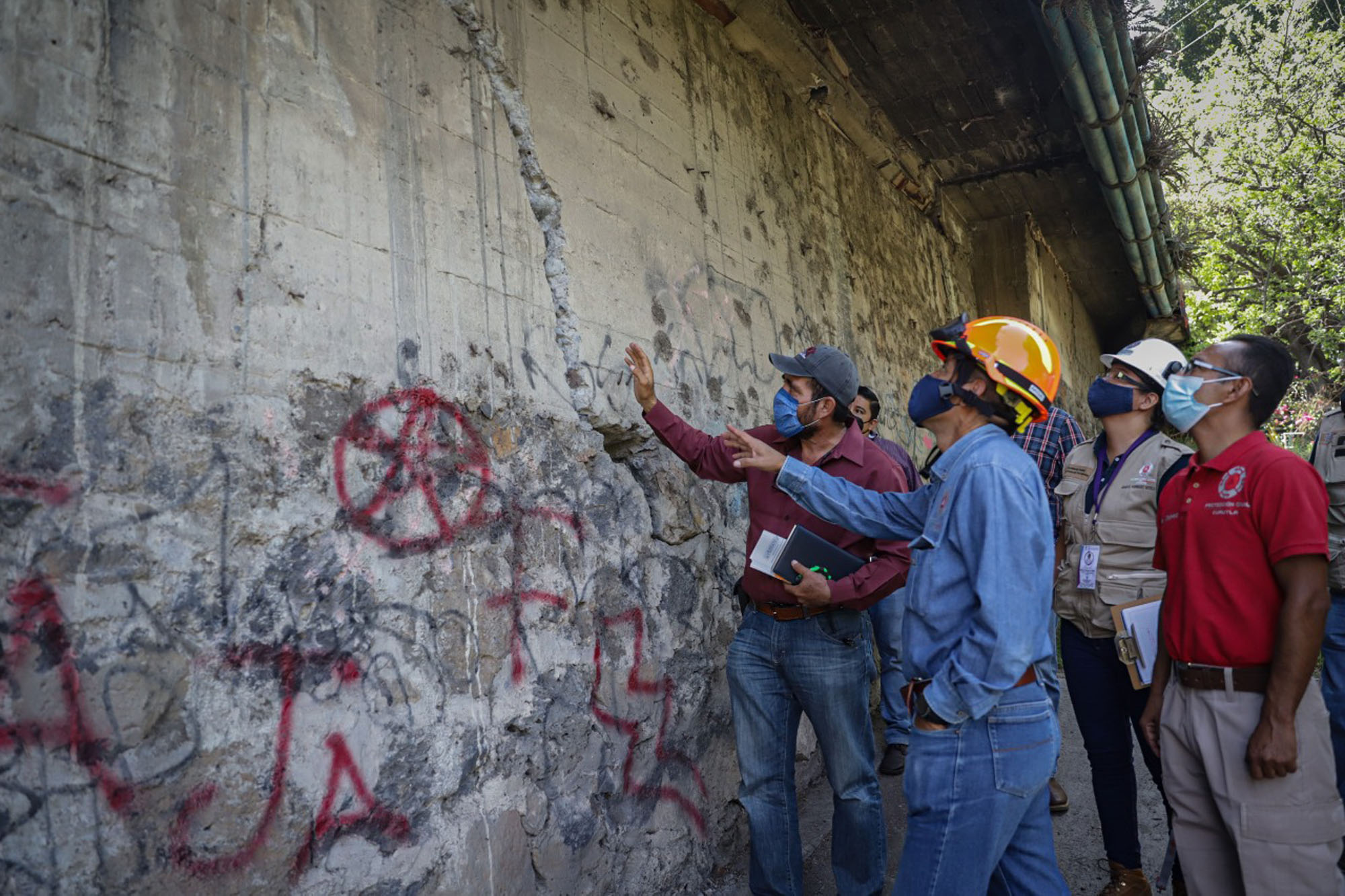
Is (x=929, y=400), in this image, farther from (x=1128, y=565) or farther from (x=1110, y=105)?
(x=1110, y=105)

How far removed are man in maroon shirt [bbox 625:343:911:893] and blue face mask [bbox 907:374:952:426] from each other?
0.70 metres

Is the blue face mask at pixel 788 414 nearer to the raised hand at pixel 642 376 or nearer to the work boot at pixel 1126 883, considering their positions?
the raised hand at pixel 642 376

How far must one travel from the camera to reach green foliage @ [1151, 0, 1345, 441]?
41.5 feet

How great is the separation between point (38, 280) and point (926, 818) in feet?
7.14

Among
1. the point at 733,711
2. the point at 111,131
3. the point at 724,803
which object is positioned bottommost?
the point at 724,803

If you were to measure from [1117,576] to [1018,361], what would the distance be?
112cm

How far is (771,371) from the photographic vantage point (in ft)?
15.7

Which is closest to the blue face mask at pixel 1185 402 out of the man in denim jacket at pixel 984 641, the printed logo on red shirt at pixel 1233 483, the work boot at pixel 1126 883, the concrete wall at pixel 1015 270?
the printed logo on red shirt at pixel 1233 483

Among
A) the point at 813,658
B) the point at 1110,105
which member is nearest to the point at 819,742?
the point at 813,658

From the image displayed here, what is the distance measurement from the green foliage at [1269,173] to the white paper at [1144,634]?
32.0 feet

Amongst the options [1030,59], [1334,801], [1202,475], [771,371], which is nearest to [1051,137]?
[1030,59]

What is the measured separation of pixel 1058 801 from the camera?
3.93 meters

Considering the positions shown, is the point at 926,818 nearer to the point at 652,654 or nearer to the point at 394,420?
→ the point at 652,654

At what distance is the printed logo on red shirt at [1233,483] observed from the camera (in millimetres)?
2400
